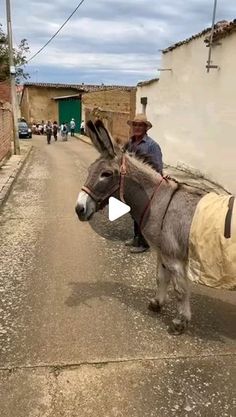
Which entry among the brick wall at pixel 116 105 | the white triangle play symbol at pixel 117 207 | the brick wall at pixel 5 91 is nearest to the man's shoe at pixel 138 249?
the white triangle play symbol at pixel 117 207

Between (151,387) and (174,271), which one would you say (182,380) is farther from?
(174,271)

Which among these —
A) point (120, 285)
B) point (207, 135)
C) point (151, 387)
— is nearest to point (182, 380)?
point (151, 387)

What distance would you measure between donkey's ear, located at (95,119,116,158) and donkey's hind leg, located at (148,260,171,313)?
3.88 ft

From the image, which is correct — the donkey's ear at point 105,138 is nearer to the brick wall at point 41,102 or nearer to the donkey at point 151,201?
the donkey at point 151,201

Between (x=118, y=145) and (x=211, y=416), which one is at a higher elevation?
(x=118, y=145)

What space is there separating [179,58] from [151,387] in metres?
13.2

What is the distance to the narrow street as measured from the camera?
3133 millimetres

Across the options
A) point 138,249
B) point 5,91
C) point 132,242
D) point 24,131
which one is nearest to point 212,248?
point 138,249

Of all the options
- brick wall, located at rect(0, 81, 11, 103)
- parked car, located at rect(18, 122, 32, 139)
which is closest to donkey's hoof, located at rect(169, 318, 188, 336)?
brick wall, located at rect(0, 81, 11, 103)

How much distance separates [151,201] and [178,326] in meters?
1.16

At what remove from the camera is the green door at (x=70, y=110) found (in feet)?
153

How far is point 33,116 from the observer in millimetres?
51656

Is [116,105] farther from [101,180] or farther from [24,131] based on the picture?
[101,180]

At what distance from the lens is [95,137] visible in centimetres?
369
